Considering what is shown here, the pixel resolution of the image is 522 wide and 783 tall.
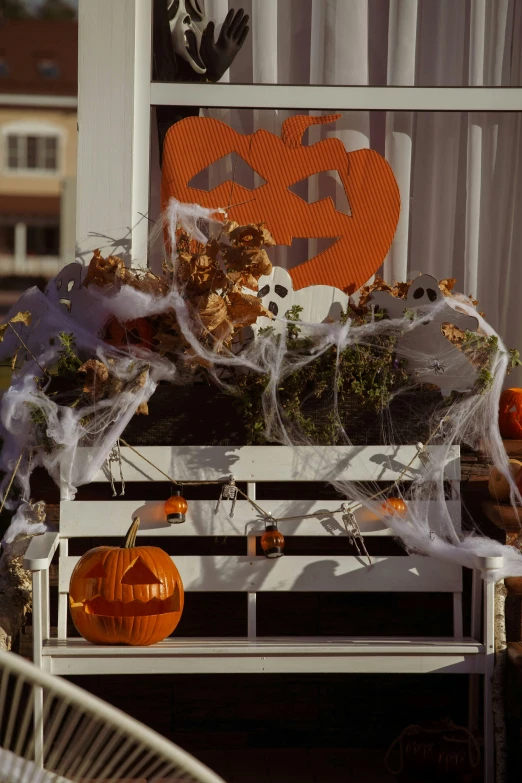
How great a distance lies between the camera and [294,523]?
3.06 m

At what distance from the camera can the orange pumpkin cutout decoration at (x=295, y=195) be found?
3.48 m

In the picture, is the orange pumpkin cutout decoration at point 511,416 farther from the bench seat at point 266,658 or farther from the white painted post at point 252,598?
the white painted post at point 252,598

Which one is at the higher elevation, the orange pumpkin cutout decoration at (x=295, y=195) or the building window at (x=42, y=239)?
the orange pumpkin cutout decoration at (x=295, y=195)

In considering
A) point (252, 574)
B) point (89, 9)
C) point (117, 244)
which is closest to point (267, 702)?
point (252, 574)

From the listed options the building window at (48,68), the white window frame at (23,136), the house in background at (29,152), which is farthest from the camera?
the building window at (48,68)

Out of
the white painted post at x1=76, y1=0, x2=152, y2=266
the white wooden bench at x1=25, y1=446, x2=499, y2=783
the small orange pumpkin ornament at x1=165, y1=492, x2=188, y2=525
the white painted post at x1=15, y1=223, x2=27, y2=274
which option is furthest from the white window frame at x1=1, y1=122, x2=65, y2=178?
the small orange pumpkin ornament at x1=165, y1=492, x2=188, y2=525

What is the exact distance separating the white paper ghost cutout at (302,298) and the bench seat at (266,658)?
1113mm

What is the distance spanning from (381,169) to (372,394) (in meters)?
1.09

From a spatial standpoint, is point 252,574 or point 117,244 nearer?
point 252,574

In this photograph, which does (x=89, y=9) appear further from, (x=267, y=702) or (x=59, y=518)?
(x=267, y=702)

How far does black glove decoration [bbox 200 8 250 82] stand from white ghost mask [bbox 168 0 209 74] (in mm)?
23

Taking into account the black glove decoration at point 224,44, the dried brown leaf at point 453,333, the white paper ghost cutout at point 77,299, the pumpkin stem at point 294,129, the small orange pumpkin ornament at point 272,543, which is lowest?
the small orange pumpkin ornament at point 272,543

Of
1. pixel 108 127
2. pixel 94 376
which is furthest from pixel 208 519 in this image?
pixel 108 127

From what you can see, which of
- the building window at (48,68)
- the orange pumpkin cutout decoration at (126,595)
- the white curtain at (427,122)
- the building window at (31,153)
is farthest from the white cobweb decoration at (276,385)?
the building window at (48,68)
